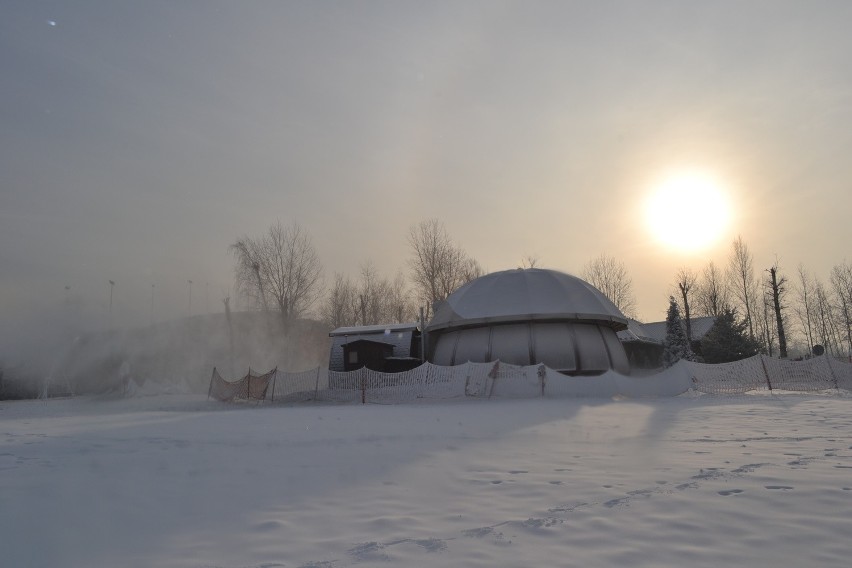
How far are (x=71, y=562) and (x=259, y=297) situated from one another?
46676mm

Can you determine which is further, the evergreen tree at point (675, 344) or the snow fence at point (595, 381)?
the evergreen tree at point (675, 344)

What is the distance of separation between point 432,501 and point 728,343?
37288 millimetres

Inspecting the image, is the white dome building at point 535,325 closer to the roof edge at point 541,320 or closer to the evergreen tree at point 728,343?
the roof edge at point 541,320

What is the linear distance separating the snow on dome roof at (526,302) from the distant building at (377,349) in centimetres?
192

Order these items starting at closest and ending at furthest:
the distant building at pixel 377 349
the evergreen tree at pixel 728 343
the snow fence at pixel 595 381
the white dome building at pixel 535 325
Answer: the snow fence at pixel 595 381, the white dome building at pixel 535 325, the distant building at pixel 377 349, the evergreen tree at pixel 728 343

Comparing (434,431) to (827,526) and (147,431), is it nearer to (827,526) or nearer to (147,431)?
(147,431)

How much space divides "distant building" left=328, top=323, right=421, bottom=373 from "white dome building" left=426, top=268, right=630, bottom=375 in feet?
5.88

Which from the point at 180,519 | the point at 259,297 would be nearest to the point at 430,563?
the point at 180,519

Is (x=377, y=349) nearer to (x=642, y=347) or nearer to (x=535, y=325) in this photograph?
(x=535, y=325)

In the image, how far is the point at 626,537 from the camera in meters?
3.62

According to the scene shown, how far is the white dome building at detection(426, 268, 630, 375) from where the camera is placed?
95.0 feet

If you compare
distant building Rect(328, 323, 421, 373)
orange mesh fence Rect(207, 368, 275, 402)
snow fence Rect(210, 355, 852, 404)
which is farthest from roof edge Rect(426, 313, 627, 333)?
orange mesh fence Rect(207, 368, 275, 402)

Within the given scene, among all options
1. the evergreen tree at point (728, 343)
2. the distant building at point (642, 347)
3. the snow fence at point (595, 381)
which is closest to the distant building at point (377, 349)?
the snow fence at point (595, 381)

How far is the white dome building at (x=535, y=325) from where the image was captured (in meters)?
29.0
